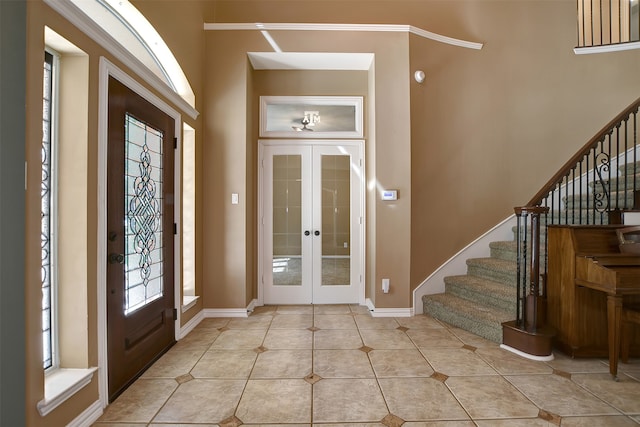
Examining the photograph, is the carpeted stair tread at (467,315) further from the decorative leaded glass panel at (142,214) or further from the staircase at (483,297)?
the decorative leaded glass panel at (142,214)

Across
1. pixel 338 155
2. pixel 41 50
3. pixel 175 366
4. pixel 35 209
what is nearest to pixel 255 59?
pixel 338 155

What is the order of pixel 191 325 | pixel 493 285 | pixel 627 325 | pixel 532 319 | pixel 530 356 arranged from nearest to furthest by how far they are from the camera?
pixel 627 325 < pixel 530 356 < pixel 532 319 < pixel 191 325 < pixel 493 285

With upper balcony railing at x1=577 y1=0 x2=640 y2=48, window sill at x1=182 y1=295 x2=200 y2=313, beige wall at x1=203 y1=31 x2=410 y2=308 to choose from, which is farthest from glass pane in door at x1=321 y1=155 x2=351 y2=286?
upper balcony railing at x1=577 y1=0 x2=640 y2=48

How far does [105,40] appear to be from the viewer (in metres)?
1.93

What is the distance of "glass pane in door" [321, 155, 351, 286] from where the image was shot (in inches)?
164

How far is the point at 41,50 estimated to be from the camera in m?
1.52

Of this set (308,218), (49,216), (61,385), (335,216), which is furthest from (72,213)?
(335,216)

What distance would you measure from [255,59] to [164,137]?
1.71m

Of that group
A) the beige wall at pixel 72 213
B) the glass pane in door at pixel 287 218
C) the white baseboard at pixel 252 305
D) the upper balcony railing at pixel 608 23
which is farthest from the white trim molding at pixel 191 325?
the upper balcony railing at pixel 608 23

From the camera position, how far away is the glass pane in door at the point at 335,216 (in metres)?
4.16

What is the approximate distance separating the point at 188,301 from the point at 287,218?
157 centimetres

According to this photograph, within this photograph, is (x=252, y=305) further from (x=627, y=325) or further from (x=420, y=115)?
(x=627, y=325)

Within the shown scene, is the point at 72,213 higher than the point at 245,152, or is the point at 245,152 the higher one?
the point at 245,152

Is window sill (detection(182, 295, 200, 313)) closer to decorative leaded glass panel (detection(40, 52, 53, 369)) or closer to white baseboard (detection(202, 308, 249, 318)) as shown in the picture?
white baseboard (detection(202, 308, 249, 318))
